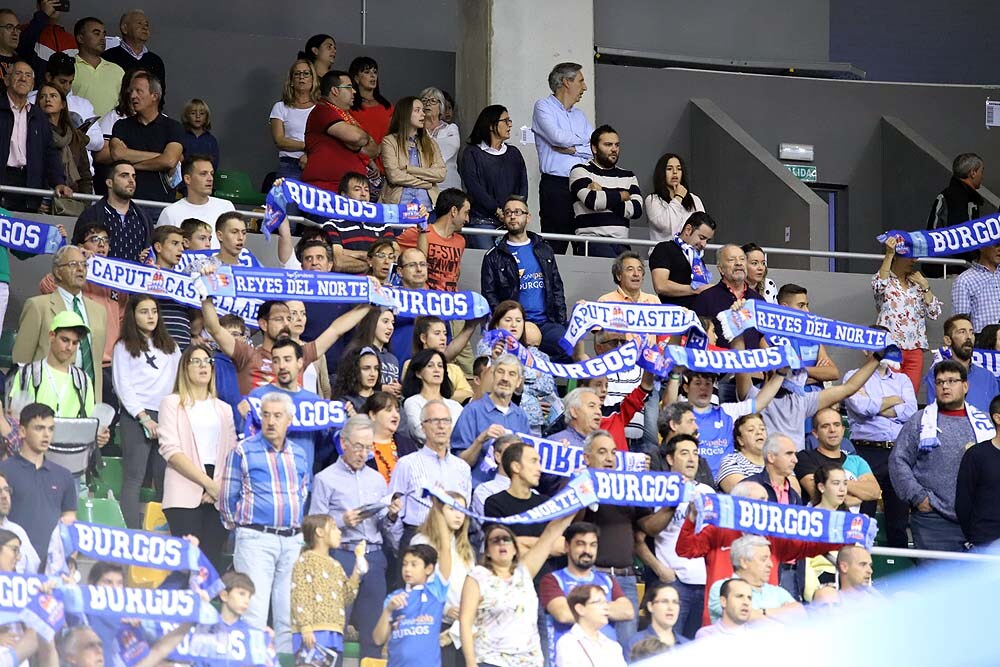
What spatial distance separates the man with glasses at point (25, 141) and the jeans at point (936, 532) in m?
5.93

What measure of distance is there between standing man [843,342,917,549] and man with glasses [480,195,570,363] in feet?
Result: 6.18

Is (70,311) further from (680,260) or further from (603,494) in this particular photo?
(680,260)

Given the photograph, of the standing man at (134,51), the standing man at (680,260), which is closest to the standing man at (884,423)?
the standing man at (680,260)

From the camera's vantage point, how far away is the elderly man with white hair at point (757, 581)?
26.4 ft

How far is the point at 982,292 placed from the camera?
1203 cm

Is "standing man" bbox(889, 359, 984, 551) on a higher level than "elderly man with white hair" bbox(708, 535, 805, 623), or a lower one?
higher

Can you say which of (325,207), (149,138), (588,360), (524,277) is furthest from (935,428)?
(149,138)

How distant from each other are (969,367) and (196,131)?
5439 mm

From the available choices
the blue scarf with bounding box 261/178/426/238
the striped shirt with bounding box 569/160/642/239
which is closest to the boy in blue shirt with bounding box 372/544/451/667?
the blue scarf with bounding box 261/178/426/238

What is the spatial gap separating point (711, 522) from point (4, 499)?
321 cm

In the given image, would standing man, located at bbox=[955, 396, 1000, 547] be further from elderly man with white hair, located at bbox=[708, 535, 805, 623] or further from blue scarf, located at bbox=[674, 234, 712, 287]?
blue scarf, located at bbox=[674, 234, 712, 287]

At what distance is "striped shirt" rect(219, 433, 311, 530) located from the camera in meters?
8.05

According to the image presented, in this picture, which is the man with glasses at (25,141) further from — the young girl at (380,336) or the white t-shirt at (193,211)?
the young girl at (380,336)

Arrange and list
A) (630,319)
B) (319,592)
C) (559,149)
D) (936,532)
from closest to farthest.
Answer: (319,592)
(936,532)
(630,319)
(559,149)
